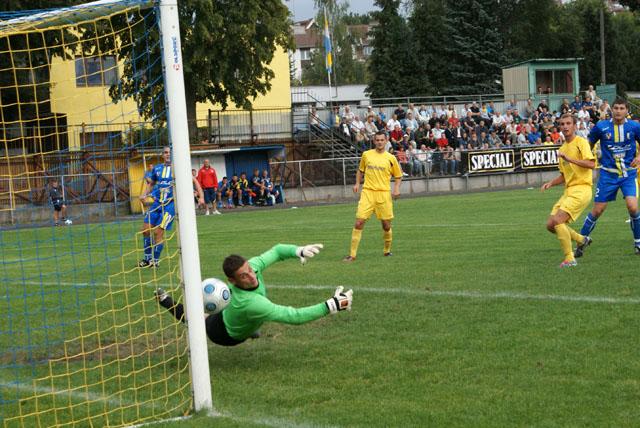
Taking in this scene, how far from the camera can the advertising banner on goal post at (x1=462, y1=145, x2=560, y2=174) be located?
3741 centimetres

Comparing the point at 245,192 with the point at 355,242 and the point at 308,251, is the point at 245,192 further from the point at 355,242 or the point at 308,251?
the point at 308,251

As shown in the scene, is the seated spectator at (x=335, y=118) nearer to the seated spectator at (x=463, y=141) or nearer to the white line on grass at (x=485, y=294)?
the seated spectator at (x=463, y=141)

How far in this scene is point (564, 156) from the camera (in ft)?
38.4

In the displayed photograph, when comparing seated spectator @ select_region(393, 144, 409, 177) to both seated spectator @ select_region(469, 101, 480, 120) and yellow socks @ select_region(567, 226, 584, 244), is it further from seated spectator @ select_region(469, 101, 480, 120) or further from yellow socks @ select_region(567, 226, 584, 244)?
yellow socks @ select_region(567, 226, 584, 244)

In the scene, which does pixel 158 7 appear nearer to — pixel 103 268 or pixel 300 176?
pixel 103 268

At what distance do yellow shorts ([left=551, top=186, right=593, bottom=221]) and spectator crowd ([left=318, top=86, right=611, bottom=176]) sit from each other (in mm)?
24543

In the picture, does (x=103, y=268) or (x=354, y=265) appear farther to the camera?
(x=103, y=268)

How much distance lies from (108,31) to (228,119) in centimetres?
3402

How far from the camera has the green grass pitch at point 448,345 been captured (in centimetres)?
575

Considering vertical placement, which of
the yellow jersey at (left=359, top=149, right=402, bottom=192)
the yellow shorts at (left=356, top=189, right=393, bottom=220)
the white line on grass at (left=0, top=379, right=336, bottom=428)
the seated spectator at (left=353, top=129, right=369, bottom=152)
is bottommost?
the white line on grass at (left=0, top=379, right=336, bottom=428)

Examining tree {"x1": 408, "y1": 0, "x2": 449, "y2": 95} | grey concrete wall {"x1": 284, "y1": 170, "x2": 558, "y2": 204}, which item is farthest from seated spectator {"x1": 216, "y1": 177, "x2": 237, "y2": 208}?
tree {"x1": 408, "y1": 0, "x2": 449, "y2": 95}

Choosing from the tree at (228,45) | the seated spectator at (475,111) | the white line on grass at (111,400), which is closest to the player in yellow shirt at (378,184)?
the white line on grass at (111,400)

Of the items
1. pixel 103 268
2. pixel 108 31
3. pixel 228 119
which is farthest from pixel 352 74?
pixel 108 31

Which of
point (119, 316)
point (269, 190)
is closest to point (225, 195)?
point (269, 190)
